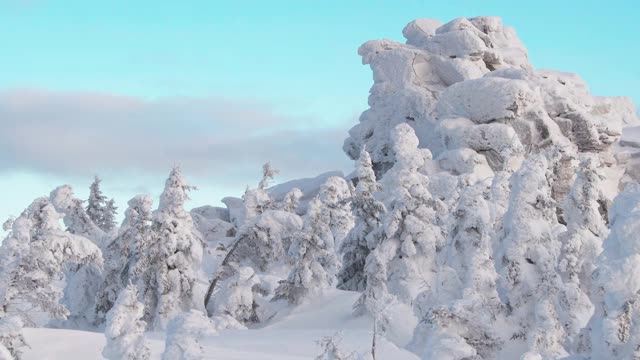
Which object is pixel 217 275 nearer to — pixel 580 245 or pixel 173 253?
pixel 173 253

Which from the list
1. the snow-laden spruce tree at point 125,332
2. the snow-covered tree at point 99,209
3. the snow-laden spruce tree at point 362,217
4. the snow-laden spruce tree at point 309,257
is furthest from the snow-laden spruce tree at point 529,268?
the snow-covered tree at point 99,209

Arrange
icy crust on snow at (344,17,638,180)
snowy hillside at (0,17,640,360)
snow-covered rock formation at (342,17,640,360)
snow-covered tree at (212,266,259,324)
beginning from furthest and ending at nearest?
1. icy crust on snow at (344,17,638,180)
2. snow-covered tree at (212,266,259,324)
3. snow-covered rock formation at (342,17,640,360)
4. snowy hillside at (0,17,640,360)

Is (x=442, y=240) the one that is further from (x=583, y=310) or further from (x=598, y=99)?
(x=598, y=99)

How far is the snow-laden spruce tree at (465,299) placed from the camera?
1530 cm

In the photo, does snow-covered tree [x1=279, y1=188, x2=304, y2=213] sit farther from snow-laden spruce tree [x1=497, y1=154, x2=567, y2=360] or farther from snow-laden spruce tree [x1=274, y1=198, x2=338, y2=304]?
snow-laden spruce tree [x1=497, y1=154, x2=567, y2=360]

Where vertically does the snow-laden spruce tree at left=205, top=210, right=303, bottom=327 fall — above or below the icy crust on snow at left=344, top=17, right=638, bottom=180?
below

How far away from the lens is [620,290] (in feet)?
41.4

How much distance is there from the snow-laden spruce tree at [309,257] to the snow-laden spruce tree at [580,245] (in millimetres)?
11203

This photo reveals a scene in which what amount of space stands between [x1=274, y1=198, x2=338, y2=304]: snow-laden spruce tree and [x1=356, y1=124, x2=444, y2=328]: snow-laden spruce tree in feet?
10.6

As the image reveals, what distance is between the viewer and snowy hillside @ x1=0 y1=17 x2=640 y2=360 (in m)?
15.7

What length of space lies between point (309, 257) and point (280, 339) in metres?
7.57

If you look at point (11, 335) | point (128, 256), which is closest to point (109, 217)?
point (128, 256)

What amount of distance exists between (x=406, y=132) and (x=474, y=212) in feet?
32.2

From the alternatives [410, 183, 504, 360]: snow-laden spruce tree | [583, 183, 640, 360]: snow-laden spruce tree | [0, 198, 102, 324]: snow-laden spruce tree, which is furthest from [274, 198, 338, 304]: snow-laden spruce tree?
[583, 183, 640, 360]: snow-laden spruce tree
